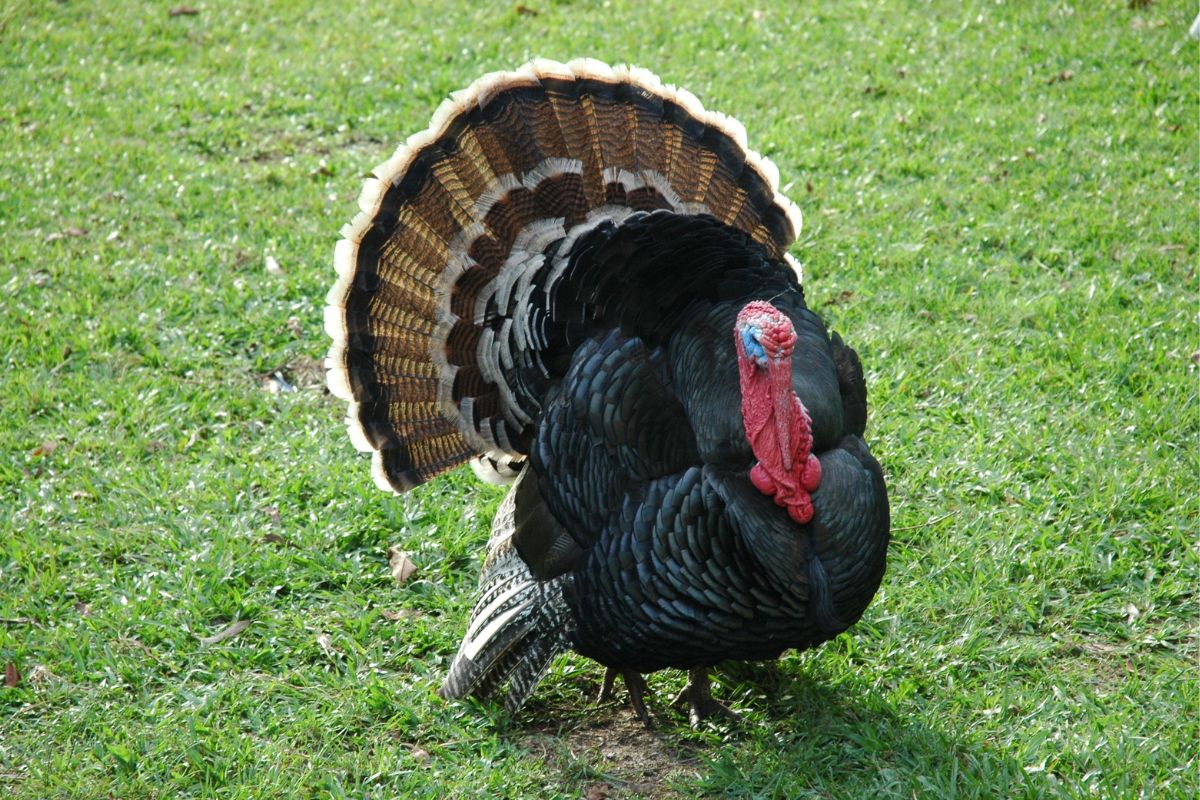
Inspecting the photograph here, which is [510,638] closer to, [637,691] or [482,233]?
[637,691]

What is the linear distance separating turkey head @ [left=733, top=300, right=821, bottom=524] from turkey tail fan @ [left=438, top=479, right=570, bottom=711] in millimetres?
878

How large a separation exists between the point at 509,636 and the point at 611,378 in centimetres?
92

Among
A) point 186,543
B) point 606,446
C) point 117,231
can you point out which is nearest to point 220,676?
point 186,543

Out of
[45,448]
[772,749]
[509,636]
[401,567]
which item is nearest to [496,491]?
[401,567]

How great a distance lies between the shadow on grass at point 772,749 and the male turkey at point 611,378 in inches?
5.5

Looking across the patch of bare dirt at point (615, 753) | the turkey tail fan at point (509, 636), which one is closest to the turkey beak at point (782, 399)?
the turkey tail fan at point (509, 636)

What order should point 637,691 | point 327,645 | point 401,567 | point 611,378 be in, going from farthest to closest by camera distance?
point 401,567 → point 327,645 → point 637,691 → point 611,378

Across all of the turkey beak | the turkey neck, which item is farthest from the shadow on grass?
the turkey beak

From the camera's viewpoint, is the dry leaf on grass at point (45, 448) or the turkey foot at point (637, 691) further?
the dry leaf on grass at point (45, 448)

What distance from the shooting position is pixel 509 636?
384 centimetres

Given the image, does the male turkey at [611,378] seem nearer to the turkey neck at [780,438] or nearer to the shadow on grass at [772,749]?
the turkey neck at [780,438]

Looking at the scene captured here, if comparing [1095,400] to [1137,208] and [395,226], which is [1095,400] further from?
[395,226]

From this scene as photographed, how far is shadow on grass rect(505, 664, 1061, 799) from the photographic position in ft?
11.8

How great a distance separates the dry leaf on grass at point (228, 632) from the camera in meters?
4.26
